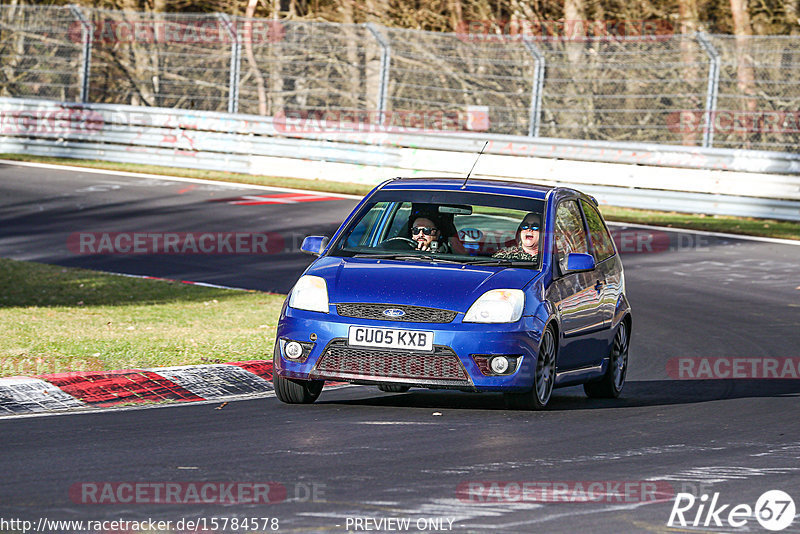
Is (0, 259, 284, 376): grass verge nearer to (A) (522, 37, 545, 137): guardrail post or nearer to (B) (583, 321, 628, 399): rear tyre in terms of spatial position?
(B) (583, 321, 628, 399): rear tyre

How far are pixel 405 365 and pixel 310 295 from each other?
78 cm

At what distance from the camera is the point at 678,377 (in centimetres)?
1112

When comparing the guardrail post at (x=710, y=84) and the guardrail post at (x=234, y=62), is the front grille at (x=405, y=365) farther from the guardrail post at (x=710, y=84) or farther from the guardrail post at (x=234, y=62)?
the guardrail post at (x=234, y=62)

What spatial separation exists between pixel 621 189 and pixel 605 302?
47.6 ft

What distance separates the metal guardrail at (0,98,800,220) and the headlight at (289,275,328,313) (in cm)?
1537

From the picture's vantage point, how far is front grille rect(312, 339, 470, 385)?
8414 mm

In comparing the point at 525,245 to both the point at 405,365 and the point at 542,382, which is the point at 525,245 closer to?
the point at 542,382

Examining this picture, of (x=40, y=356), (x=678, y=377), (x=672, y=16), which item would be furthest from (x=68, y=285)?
(x=672, y=16)

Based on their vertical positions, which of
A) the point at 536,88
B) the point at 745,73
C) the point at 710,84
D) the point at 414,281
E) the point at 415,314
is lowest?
the point at 415,314

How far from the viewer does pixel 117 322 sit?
12.6m

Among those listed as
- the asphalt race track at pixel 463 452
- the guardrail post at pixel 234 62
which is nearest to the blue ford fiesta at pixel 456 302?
the asphalt race track at pixel 463 452

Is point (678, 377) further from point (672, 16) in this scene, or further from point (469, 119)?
point (672, 16)

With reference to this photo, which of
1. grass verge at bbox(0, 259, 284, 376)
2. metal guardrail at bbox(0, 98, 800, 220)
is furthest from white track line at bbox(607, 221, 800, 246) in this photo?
grass verge at bbox(0, 259, 284, 376)

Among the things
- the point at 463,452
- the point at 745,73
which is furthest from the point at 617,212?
the point at 463,452
